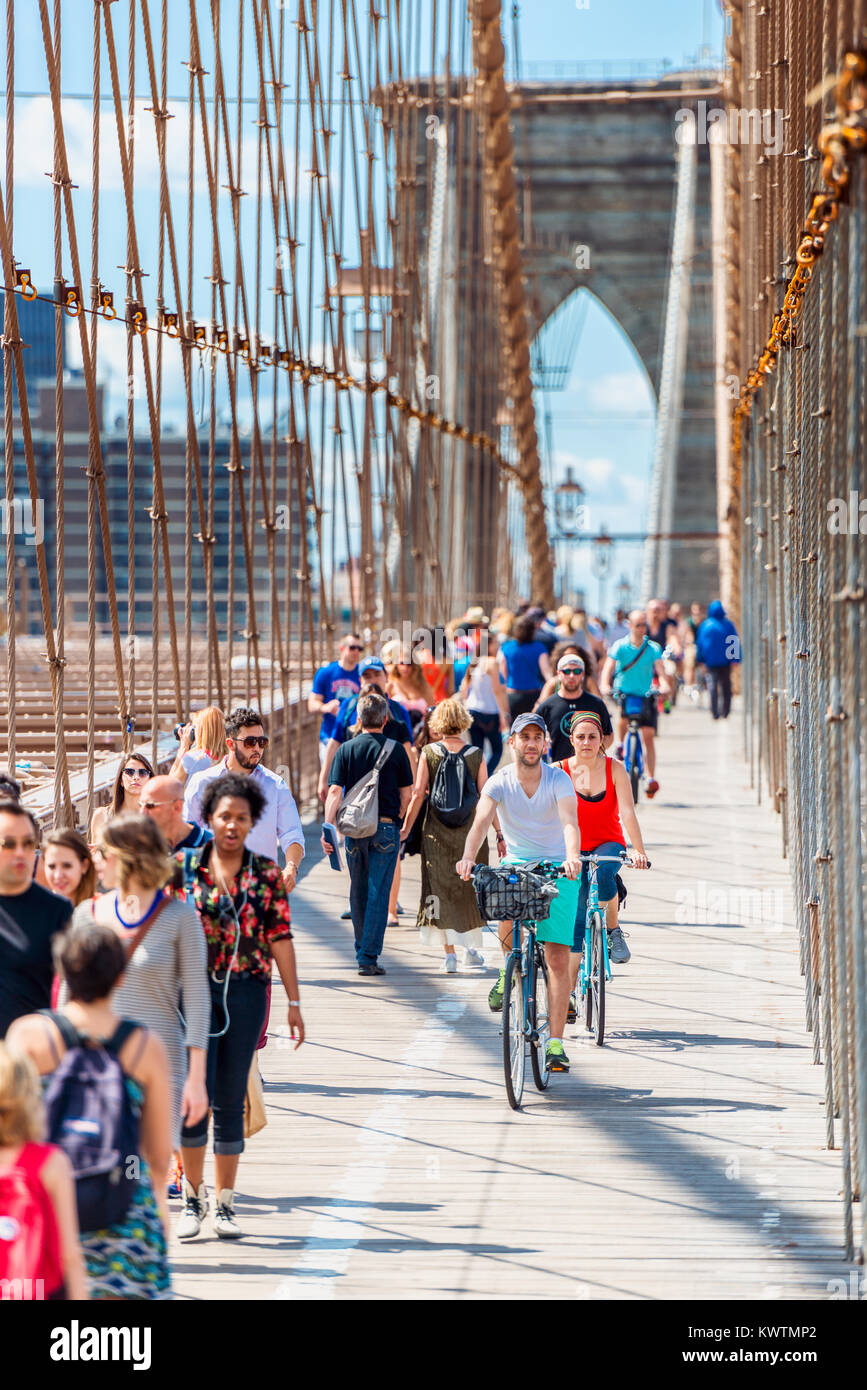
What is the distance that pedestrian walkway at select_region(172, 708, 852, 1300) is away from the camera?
17.0ft

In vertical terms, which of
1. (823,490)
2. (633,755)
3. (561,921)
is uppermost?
(823,490)

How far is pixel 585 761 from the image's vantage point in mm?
8008

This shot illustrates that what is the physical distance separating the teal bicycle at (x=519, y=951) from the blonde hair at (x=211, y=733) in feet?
3.49

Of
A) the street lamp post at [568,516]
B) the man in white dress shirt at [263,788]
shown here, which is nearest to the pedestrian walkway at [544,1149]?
the man in white dress shirt at [263,788]

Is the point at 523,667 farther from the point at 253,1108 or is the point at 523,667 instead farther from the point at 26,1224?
the point at 26,1224

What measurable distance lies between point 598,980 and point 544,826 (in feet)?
2.81

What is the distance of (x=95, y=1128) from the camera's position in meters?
3.83

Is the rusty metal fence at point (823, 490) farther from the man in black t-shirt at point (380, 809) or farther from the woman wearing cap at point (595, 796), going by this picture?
the man in black t-shirt at point (380, 809)

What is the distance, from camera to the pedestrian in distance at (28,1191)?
3375 mm

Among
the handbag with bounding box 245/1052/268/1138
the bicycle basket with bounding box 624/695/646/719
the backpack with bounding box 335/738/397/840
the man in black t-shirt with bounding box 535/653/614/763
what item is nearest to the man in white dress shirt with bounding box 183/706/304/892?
the handbag with bounding box 245/1052/268/1138

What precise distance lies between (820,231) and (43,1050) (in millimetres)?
3408

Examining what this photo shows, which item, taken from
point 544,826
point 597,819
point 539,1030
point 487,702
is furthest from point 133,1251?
point 487,702

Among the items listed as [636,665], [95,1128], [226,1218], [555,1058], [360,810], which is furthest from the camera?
[636,665]
